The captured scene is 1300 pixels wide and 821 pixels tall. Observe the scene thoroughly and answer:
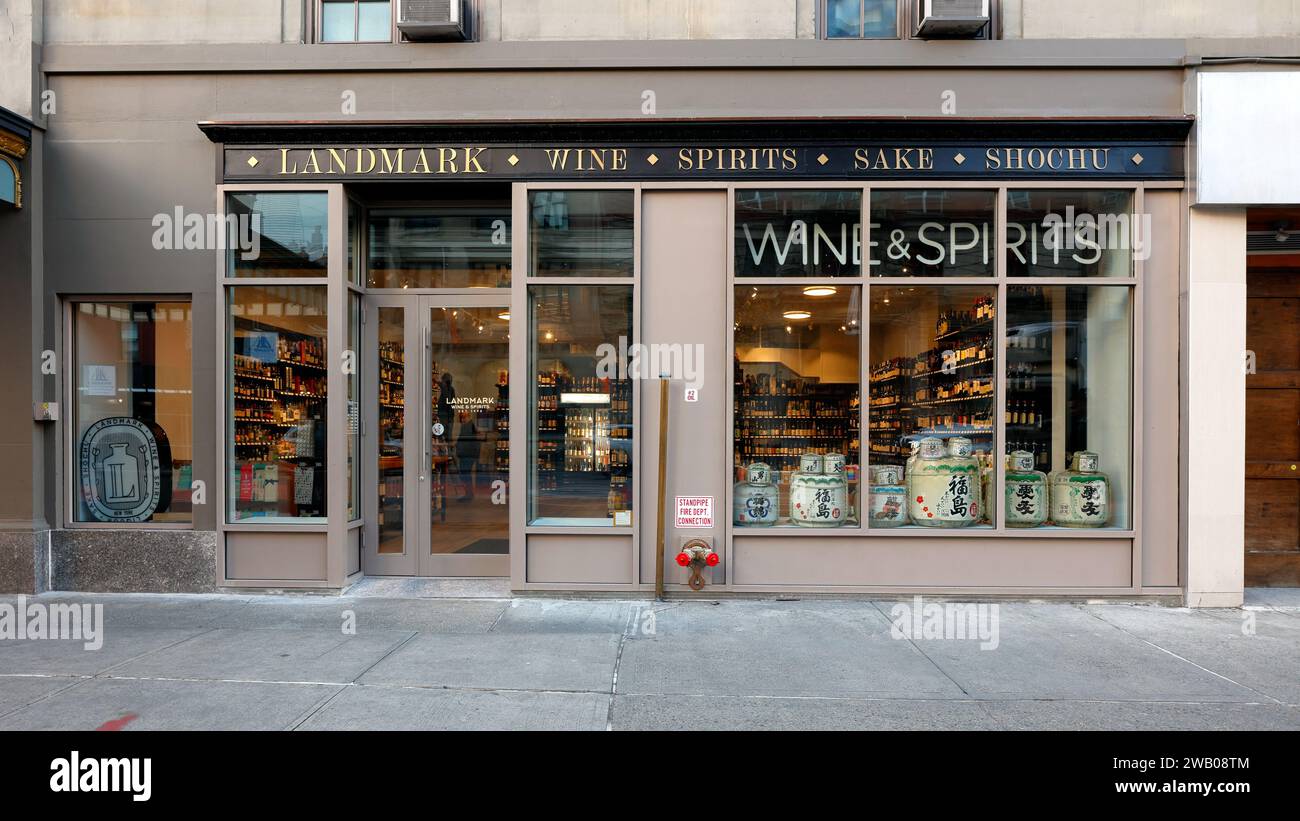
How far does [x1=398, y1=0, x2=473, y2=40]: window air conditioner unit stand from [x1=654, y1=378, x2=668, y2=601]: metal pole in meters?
4.00

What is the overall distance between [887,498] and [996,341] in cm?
191

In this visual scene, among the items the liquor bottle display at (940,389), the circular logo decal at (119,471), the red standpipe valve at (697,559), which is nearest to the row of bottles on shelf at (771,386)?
the liquor bottle display at (940,389)

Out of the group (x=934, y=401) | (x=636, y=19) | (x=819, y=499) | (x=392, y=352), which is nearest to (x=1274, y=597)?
(x=934, y=401)

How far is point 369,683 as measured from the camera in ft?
16.3

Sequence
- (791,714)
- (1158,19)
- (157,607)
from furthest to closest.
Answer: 1. (1158,19)
2. (157,607)
3. (791,714)

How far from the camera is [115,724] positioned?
430 centimetres

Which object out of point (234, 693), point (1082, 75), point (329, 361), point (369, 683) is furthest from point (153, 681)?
point (1082, 75)

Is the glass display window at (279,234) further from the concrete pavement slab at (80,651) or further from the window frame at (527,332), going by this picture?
the concrete pavement slab at (80,651)

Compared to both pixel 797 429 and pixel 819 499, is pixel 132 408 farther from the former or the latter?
pixel 819 499

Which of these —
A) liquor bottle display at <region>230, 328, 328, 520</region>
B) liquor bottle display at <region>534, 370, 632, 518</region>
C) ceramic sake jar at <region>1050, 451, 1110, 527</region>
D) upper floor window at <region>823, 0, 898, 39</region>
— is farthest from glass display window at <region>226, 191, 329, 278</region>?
ceramic sake jar at <region>1050, 451, 1110, 527</region>

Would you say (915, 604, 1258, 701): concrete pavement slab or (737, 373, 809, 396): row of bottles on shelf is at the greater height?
(737, 373, 809, 396): row of bottles on shelf

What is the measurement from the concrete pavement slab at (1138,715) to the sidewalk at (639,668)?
16mm

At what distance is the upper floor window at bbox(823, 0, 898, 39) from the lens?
7434mm

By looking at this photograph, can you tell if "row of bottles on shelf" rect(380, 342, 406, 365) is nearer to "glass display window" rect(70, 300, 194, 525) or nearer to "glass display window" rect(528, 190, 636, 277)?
"glass display window" rect(528, 190, 636, 277)
